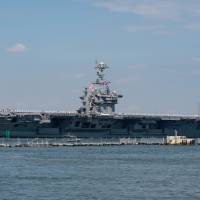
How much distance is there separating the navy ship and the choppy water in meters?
41.3

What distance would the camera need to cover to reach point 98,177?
177ft

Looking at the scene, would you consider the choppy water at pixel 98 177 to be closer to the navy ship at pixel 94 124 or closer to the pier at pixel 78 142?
the pier at pixel 78 142

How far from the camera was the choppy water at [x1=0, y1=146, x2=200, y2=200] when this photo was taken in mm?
43906

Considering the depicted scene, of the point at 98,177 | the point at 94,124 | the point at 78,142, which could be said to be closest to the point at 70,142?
the point at 78,142

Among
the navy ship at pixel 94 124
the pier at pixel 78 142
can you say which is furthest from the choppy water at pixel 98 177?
the navy ship at pixel 94 124

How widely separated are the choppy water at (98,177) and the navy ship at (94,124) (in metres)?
41.3

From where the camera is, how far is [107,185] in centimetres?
4838

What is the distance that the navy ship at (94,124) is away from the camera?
118 m

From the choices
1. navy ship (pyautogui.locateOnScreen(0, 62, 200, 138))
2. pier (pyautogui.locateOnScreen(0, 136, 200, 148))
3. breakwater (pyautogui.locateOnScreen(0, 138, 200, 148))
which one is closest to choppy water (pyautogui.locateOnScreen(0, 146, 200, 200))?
pier (pyautogui.locateOnScreen(0, 136, 200, 148))

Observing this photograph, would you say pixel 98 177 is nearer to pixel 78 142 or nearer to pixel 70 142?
pixel 78 142

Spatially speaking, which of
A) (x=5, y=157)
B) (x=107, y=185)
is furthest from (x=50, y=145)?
(x=107, y=185)

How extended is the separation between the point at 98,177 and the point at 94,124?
70142mm

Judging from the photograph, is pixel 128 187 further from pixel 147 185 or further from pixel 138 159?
pixel 138 159

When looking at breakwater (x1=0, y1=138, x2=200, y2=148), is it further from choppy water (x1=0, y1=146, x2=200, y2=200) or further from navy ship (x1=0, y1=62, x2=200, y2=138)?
choppy water (x1=0, y1=146, x2=200, y2=200)
